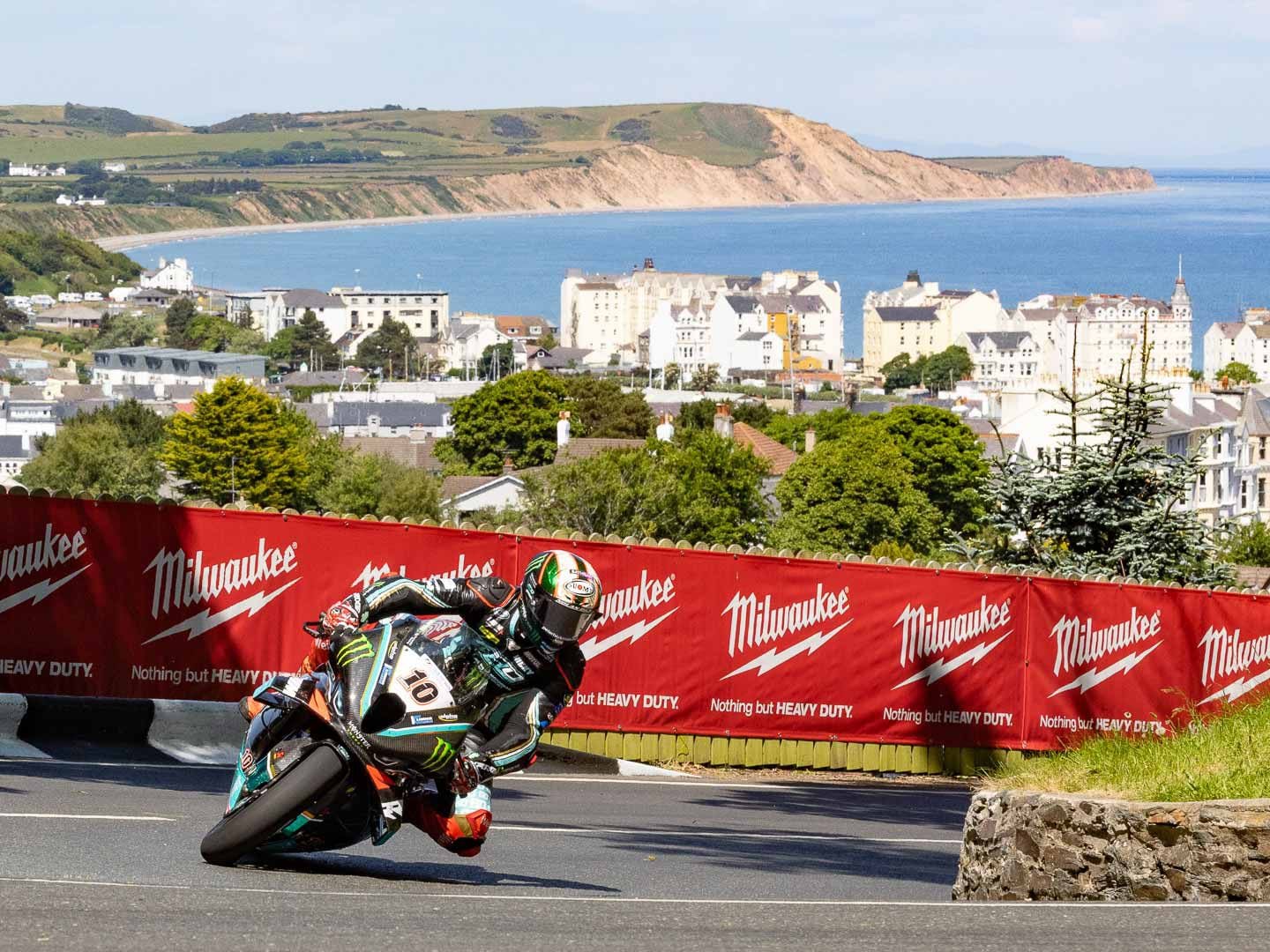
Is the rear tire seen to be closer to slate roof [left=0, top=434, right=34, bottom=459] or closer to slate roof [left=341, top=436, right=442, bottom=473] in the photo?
slate roof [left=341, top=436, right=442, bottom=473]

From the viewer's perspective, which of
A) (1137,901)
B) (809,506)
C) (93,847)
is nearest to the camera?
(1137,901)

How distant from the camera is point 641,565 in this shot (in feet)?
57.5

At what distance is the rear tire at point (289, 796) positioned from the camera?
332 inches

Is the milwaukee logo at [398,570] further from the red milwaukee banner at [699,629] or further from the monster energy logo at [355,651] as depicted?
the monster energy logo at [355,651]

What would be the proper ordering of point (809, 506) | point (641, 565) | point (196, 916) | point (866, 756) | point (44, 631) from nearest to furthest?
point (196, 916)
point (44, 631)
point (641, 565)
point (866, 756)
point (809, 506)

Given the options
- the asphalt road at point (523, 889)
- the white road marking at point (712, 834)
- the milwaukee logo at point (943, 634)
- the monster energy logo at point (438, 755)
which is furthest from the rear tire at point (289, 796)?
the milwaukee logo at point (943, 634)

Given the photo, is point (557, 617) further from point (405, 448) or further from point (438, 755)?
point (405, 448)

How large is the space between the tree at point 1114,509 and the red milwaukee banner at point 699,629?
14.5 feet

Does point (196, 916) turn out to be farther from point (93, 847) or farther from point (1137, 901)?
point (1137, 901)

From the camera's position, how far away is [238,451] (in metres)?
114

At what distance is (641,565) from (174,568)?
4.04m

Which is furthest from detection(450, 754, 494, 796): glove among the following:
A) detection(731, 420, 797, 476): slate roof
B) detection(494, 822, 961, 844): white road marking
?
detection(731, 420, 797, 476): slate roof

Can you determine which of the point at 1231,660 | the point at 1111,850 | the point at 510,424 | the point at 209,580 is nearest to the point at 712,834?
the point at 1111,850

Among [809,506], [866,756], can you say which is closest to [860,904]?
[866,756]
